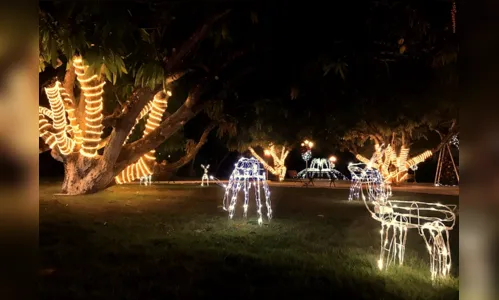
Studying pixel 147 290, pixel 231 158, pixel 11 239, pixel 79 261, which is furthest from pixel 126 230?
pixel 231 158

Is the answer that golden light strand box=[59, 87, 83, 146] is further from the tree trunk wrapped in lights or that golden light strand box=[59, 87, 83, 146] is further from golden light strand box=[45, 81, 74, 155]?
the tree trunk wrapped in lights

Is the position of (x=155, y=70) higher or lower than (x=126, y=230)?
higher

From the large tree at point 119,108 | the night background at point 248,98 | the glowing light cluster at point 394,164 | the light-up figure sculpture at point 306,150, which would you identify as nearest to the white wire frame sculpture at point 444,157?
the glowing light cluster at point 394,164

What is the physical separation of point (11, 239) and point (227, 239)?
6.68 meters

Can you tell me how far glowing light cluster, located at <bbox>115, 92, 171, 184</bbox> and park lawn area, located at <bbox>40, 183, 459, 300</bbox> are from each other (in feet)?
23.6

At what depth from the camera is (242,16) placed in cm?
833

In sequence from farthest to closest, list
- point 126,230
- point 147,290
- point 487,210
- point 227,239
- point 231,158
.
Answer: point 231,158, point 126,230, point 227,239, point 147,290, point 487,210

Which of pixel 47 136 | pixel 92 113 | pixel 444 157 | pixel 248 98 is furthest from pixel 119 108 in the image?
pixel 444 157

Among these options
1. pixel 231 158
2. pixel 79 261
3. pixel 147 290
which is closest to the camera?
pixel 147 290

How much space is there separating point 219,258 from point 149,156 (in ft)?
49.0

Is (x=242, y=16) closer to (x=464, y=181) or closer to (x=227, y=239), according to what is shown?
(x=227, y=239)

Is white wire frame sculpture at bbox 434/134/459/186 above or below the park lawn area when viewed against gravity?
above

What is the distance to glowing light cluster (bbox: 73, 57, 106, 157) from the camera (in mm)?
16891

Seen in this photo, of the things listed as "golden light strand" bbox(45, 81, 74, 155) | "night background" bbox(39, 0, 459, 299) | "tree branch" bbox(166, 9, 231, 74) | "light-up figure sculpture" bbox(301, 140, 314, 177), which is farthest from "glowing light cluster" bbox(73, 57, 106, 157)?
"light-up figure sculpture" bbox(301, 140, 314, 177)
